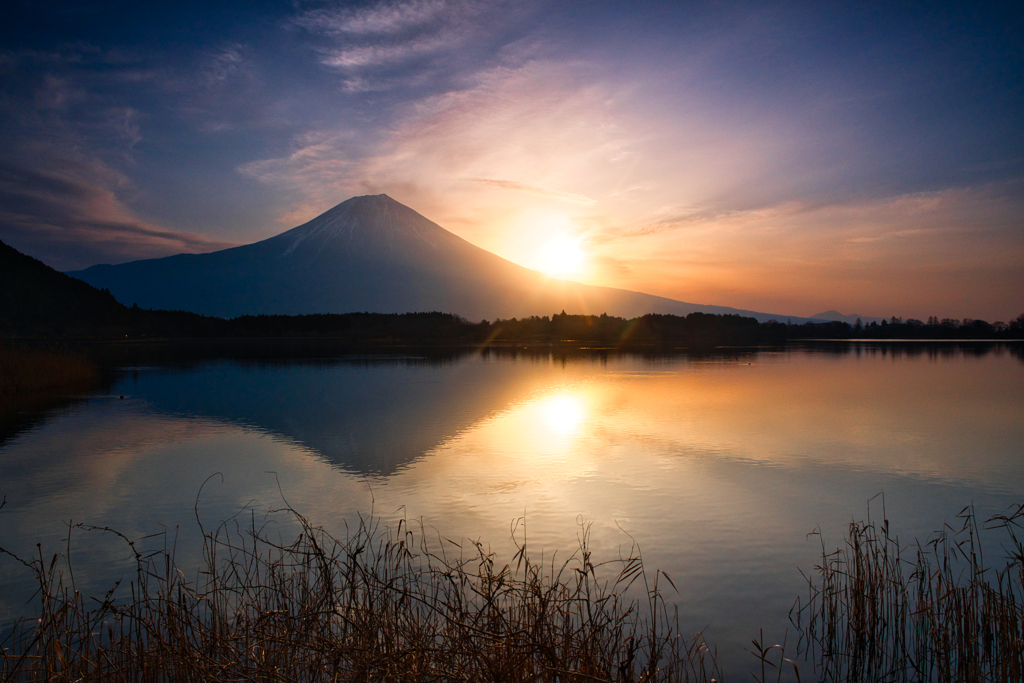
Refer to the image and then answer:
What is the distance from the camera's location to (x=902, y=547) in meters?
5.42

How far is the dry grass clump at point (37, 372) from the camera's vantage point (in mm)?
16828

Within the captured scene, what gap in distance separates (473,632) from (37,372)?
830 inches

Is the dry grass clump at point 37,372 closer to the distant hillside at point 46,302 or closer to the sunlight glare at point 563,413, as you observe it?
the sunlight glare at point 563,413

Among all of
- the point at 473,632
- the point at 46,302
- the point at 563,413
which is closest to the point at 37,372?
the point at 563,413

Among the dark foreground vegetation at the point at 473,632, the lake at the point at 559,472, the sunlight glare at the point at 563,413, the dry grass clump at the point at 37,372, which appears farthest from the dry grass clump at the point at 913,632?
the dry grass clump at the point at 37,372

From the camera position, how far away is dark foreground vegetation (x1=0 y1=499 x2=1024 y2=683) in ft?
9.59

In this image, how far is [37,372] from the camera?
18.1 meters

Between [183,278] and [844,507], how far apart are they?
18003cm

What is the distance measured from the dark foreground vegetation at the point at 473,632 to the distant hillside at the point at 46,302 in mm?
70606

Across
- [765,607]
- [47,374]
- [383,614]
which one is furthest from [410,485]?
[47,374]

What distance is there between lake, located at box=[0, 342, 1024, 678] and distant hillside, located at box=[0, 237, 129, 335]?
6084 centimetres

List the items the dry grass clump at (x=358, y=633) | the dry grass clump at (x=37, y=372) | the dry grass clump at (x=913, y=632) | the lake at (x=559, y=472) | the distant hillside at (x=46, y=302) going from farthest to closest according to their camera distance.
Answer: the distant hillside at (x=46, y=302), the dry grass clump at (x=37, y=372), the lake at (x=559, y=472), the dry grass clump at (x=913, y=632), the dry grass clump at (x=358, y=633)

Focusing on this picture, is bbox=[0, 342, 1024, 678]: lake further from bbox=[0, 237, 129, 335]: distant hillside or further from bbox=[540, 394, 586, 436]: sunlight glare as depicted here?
bbox=[0, 237, 129, 335]: distant hillside

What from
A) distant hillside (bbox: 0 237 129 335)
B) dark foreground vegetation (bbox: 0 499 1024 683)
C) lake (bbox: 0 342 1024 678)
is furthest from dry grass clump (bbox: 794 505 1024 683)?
distant hillside (bbox: 0 237 129 335)
